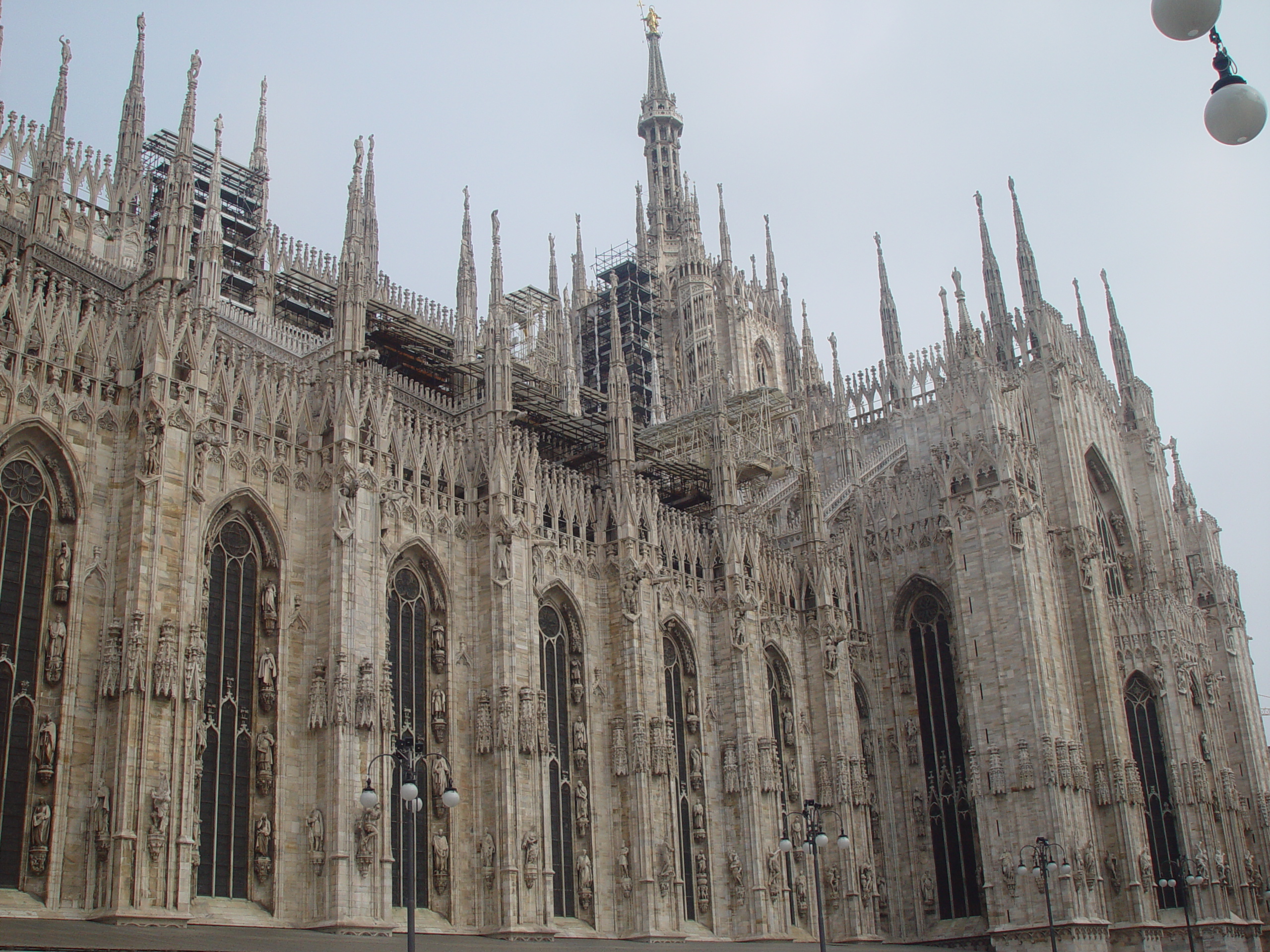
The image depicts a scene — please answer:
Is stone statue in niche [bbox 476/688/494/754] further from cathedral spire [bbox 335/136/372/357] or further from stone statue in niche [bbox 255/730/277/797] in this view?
cathedral spire [bbox 335/136/372/357]

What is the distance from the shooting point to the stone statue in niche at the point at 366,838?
90.3 feet

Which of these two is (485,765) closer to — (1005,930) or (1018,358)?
(1005,930)

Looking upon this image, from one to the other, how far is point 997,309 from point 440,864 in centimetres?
3733

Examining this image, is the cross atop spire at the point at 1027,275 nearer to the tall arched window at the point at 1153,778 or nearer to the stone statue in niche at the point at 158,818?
the tall arched window at the point at 1153,778

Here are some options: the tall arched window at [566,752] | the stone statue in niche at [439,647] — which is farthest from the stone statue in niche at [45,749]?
the tall arched window at [566,752]

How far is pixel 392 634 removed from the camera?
31812 mm

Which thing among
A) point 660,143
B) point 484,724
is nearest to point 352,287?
point 484,724

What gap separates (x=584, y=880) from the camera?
112 ft

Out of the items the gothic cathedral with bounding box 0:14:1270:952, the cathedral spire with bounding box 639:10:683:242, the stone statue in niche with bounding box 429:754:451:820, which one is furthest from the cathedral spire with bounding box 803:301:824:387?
the stone statue in niche with bounding box 429:754:451:820

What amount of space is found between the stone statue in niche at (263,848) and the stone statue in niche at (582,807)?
33.1ft

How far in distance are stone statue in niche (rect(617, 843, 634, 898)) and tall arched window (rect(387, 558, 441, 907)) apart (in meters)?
6.62

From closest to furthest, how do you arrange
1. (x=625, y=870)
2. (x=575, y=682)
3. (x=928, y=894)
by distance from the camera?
(x=625, y=870) < (x=575, y=682) < (x=928, y=894)

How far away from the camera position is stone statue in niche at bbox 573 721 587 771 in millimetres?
35531

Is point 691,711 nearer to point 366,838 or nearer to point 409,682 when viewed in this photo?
point 409,682
